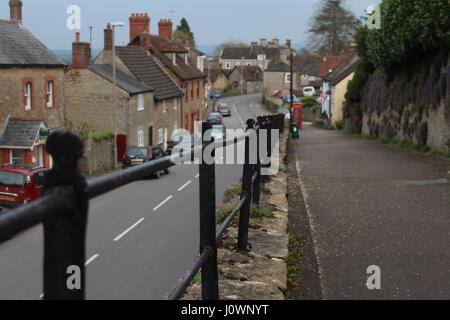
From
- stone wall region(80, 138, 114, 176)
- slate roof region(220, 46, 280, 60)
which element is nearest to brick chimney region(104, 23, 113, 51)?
stone wall region(80, 138, 114, 176)

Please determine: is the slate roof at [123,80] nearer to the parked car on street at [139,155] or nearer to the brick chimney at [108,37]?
the brick chimney at [108,37]

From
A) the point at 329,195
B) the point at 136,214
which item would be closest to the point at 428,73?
the point at 136,214

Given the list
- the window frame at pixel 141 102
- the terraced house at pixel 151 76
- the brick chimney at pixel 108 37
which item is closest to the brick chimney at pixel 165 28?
the terraced house at pixel 151 76

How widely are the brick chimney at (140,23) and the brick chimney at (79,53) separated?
15378 mm

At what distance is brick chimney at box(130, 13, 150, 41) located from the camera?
→ 1960 inches

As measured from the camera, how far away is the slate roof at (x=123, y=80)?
116ft

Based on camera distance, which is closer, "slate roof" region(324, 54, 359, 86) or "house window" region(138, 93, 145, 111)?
"house window" region(138, 93, 145, 111)

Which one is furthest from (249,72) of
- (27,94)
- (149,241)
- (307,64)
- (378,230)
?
(378,230)

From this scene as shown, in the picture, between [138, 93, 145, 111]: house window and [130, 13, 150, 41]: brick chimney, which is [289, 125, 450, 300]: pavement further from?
[130, 13, 150, 41]: brick chimney

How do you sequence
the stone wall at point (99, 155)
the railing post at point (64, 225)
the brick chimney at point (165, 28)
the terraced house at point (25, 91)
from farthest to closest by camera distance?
1. the brick chimney at point (165, 28)
2. the stone wall at point (99, 155)
3. the terraced house at point (25, 91)
4. the railing post at point (64, 225)

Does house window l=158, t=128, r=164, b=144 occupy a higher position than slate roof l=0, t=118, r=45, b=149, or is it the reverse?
slate roof l=0, t=118, r=45, b=149

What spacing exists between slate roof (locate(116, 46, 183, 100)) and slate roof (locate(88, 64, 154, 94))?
1.40 m

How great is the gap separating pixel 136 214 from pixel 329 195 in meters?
7.70

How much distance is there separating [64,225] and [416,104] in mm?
24215
